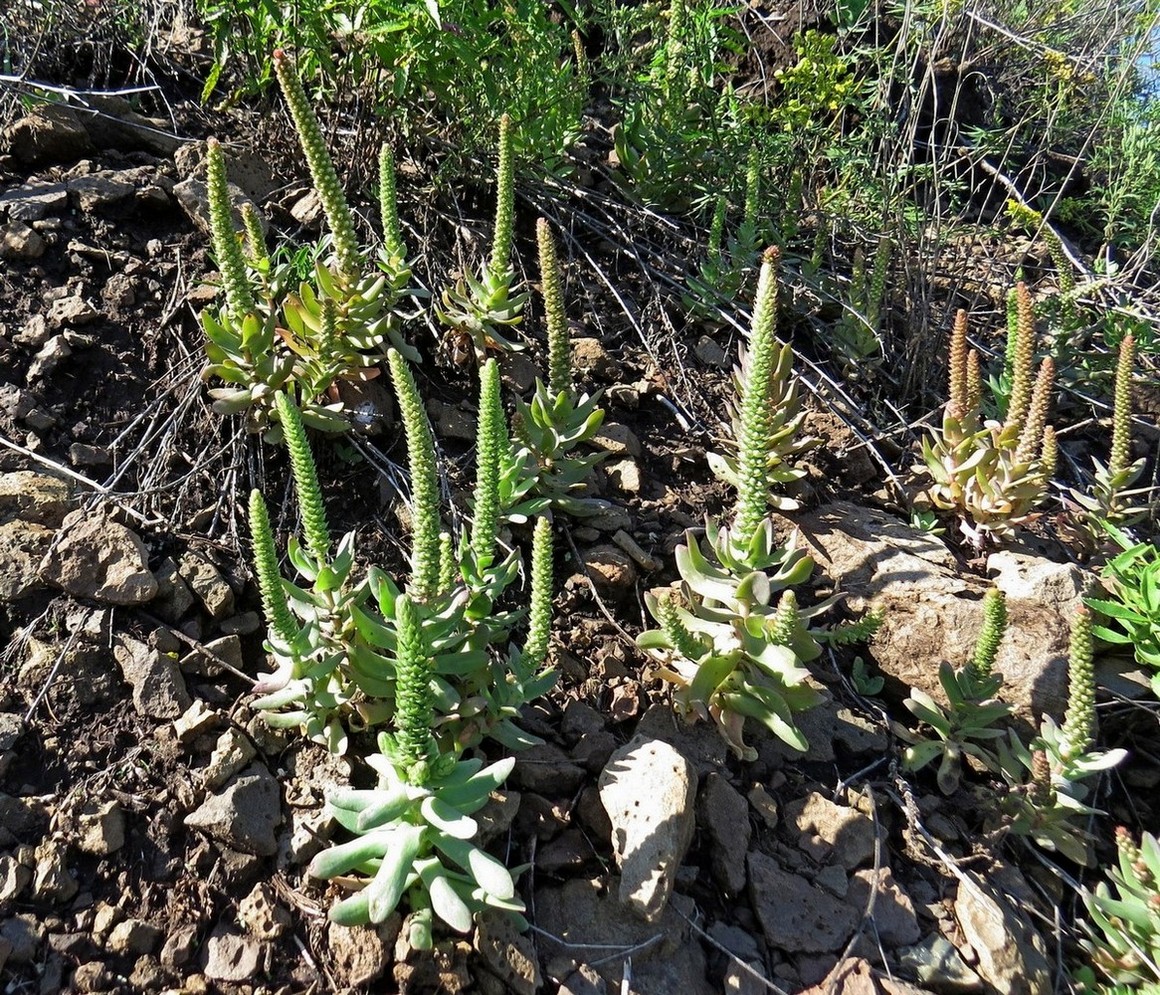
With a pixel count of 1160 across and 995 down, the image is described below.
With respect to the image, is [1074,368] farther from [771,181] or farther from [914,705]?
[914,705]

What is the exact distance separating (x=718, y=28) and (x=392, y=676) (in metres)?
3.50

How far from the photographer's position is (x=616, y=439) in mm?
3688

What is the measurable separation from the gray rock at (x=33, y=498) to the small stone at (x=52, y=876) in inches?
41.9

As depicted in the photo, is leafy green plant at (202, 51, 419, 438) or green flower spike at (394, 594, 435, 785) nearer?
green flower spike at (394, 594, 435, 785)

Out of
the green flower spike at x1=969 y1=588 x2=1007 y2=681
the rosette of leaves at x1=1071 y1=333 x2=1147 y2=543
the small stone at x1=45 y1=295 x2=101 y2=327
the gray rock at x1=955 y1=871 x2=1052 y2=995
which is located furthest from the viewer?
the rosette of leaves at x1=1071 y1=333 x2=1147 y2=543

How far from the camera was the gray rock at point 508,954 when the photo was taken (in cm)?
215

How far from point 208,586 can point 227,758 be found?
62 cm

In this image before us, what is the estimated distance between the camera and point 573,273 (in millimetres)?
4273

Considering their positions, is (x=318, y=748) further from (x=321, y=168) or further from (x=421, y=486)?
(x=321, y=168)

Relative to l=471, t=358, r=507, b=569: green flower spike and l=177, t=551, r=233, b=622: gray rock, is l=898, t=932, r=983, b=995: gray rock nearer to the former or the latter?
l=471, t=358, r=507, b=569: green flower spike

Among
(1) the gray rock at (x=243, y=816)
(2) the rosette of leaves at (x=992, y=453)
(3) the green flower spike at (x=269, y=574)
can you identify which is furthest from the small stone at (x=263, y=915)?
(2) the rosette of leaves at (x=992, y=453)

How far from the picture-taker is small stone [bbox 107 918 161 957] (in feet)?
6.89

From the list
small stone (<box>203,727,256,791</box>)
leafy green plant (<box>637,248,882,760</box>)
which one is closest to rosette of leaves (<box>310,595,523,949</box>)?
small stone (<box>203,727,256,791</box>)

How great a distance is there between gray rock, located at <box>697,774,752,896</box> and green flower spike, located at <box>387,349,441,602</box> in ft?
3.50
